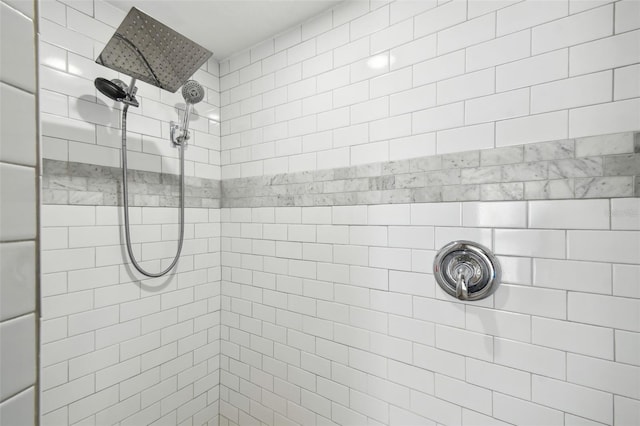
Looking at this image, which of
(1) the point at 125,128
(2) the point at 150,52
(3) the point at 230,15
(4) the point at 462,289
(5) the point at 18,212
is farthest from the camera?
(3) the point at 230,15

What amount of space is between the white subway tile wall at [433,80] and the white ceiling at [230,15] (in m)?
0.07

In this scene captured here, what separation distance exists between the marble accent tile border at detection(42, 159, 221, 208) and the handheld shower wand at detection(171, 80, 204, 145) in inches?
8.4

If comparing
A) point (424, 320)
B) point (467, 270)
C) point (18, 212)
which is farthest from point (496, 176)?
point (18, 212)

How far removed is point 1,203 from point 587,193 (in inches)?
50.8

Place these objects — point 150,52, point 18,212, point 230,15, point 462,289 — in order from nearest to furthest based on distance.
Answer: point 18,212 → point 462,289 → point 150,52 → point 230,15

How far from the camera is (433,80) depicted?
1155mm

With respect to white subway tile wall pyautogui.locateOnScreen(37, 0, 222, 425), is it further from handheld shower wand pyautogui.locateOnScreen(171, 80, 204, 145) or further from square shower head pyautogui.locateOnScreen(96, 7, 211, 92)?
square shower head pyautogui.locateOnScreen(96, 7, 211, 92)

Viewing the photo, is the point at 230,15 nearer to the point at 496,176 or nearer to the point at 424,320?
the point at 496,176

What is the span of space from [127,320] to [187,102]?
3.70 ft

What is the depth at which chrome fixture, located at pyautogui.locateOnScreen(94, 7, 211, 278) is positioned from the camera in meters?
1.05

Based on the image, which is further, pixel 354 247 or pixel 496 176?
pixel 354 247

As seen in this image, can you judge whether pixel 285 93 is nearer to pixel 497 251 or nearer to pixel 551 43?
pixel 551 43

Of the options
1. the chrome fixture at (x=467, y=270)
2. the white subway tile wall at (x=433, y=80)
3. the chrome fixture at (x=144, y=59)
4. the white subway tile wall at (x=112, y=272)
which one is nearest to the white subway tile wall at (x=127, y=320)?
the white subway tile wall at (x=112, y=272)

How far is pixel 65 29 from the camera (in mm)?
1246
